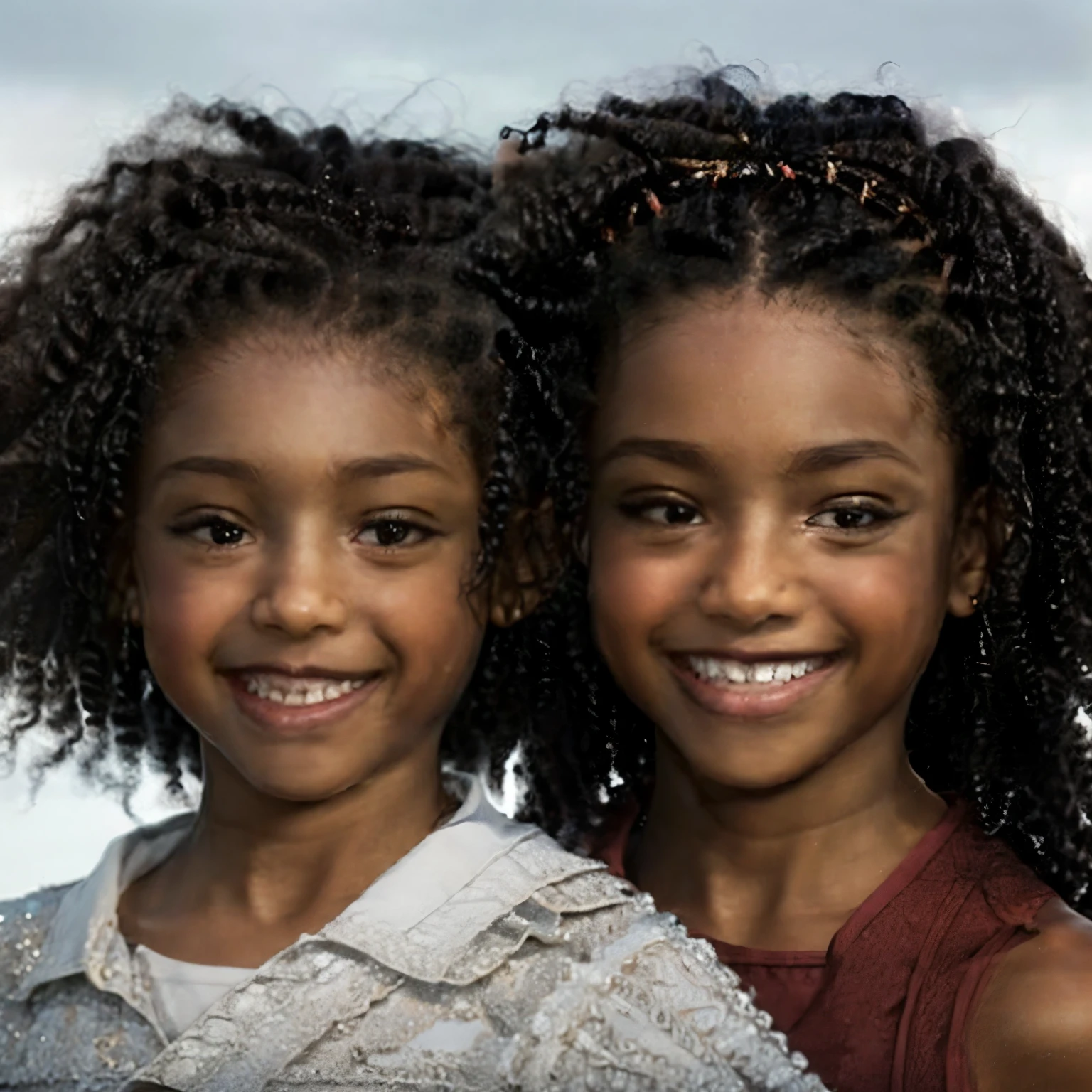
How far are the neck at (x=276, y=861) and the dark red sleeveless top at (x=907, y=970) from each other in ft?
1.42

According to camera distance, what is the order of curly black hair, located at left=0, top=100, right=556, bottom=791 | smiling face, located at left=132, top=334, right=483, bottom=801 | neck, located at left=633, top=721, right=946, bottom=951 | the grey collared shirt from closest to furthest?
1. the grey collared shirt
2. smiling face, located at left=132, top=334, right=483, bottom=801
3. curly black hair, located at left=0, top=100, right=556, bottom=791
4. neck, located at left=633, top=721, right=946, bottom=951

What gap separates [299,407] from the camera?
220 centimetres

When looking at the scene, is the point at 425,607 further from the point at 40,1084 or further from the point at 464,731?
the point at 40,1084

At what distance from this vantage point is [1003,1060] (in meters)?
2.16

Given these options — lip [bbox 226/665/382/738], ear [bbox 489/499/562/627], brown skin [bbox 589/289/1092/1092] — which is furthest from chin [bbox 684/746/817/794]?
lip [bbox 226/665/382/738]

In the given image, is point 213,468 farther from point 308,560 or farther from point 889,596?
point 889,596

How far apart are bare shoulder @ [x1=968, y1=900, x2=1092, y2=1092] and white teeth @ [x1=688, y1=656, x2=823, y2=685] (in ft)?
1.29

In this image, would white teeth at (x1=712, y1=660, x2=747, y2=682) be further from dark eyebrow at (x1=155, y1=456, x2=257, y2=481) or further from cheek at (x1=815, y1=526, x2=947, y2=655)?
dark eyebrow at (x1=155, y1=456, x2=257, y2=481)

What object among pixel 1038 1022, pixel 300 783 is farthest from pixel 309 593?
pixel 1038 1022

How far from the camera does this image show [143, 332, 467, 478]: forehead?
2.18 m

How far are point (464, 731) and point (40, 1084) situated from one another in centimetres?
65

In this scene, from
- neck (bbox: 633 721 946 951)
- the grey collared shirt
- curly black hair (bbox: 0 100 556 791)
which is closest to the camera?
the grey collared shirt

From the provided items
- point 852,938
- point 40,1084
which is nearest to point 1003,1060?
point 852,938

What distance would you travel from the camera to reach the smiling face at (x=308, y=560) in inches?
85.7
